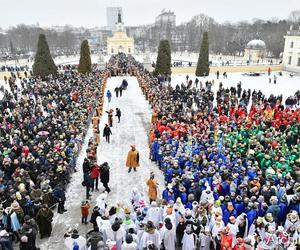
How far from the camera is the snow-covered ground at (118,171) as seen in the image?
8.85m

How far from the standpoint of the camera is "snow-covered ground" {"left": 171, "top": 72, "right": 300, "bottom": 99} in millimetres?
27780

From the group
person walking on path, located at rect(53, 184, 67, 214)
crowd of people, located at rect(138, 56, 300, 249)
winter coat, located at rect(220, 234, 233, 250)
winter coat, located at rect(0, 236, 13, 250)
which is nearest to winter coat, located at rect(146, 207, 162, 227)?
crowd of people, located at rect(138, 56, 300, 249)

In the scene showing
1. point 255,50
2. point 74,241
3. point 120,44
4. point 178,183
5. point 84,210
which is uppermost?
point 120,44

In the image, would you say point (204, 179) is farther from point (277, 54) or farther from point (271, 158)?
point (277, 54)

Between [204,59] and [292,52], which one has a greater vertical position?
[292,52]

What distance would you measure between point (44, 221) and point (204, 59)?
2910 cm

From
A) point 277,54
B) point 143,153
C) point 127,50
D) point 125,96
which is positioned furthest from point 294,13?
point 143,153

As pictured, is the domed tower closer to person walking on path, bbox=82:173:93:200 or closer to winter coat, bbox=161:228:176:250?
person walking on path, bbox=82:173:93:200

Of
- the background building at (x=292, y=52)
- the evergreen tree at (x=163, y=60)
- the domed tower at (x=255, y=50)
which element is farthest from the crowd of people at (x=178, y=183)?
→ the domed tower at (x=255, y=50)

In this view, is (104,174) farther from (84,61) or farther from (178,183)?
(84,61)

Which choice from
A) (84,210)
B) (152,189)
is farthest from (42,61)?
(84,210)

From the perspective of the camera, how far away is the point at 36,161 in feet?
33.9

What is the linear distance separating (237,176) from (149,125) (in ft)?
29.1

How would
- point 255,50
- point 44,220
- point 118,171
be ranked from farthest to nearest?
point 255,50, point 118,171, point 44,220
